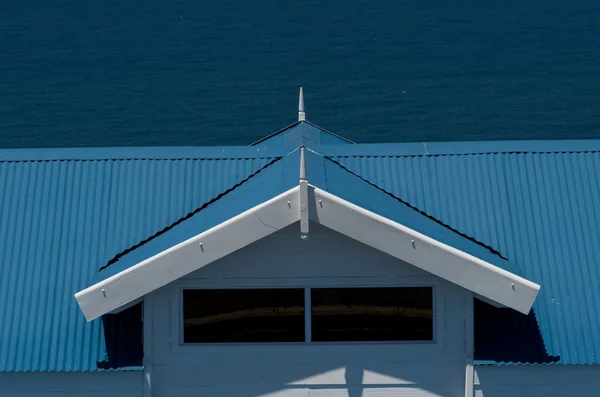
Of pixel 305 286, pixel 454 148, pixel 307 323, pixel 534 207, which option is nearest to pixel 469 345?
pixel 307 323

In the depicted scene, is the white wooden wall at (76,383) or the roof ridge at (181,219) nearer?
the white wooden wall at (76,383)

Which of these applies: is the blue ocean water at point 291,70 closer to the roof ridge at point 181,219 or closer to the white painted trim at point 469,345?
the roof ridge at point 181,219

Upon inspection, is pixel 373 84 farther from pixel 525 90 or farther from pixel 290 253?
pixel 290 253

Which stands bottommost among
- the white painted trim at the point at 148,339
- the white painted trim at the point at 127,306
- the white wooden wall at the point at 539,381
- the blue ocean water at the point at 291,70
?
the white wooden wall at the point at 539,381

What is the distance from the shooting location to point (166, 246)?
14938mm

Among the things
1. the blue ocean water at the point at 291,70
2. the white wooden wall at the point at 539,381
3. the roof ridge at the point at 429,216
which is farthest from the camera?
the blue ocean water at the point at 291,70

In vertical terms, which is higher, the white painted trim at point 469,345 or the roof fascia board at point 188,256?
the roof fascia board at point 188,256

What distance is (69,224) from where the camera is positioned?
1686 cm

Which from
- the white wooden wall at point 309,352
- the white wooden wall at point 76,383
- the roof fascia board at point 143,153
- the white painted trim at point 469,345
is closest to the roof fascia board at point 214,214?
the white wooden wall at point 309,352

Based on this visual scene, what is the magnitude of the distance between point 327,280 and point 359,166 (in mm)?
2508

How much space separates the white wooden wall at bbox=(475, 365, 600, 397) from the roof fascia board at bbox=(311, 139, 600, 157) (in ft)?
11.6

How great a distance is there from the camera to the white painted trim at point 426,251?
14391 mm

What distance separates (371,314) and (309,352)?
A: 0.95 metres

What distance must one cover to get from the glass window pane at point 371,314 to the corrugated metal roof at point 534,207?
1604 millimetres
